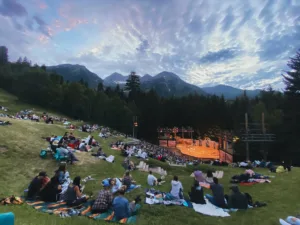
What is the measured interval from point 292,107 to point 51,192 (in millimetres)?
45081

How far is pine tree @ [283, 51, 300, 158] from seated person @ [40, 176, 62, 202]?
40539 millimetres

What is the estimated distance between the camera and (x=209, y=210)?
32.6ft

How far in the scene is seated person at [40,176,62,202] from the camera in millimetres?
9828

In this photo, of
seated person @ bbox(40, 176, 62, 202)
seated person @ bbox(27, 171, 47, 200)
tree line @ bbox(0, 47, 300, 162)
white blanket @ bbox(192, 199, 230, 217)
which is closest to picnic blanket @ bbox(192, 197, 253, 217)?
white blanket @ bbox(192, 199, 230, 217)

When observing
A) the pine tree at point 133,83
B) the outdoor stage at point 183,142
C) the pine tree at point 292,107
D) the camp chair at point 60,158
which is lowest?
the outdoor stage at point 183,142

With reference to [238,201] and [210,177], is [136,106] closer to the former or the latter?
[210,177]

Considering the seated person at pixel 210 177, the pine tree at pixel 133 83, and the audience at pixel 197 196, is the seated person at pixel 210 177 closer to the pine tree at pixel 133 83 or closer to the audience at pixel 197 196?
the audience at pixel 197 196

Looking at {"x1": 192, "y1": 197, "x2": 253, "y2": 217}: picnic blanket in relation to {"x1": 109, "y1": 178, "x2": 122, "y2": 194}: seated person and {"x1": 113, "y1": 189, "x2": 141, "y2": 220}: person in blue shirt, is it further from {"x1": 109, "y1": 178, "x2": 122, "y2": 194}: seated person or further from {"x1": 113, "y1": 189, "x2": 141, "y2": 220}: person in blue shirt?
{"x1": 109, "y1": 178, "x2": 122, "y2": 194}: seated person

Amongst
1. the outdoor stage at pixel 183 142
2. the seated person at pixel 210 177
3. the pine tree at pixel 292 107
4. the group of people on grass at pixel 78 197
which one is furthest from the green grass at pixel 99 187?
the outdoor stage at pixel 183 142

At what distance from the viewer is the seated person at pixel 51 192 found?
9828mm

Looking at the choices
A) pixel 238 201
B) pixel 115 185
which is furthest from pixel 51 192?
pixel 238 201

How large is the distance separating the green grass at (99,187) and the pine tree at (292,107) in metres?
24.2

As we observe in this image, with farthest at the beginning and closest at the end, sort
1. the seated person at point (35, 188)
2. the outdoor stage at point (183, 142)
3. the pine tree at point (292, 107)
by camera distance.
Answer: the outdoor stage at point (183, 142) → the pine tree at point (292, 107) → the seated person at point (35, 188)

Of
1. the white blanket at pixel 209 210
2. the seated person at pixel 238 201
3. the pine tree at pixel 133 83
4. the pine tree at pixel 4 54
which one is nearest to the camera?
the white blanket at pixel 209 210
